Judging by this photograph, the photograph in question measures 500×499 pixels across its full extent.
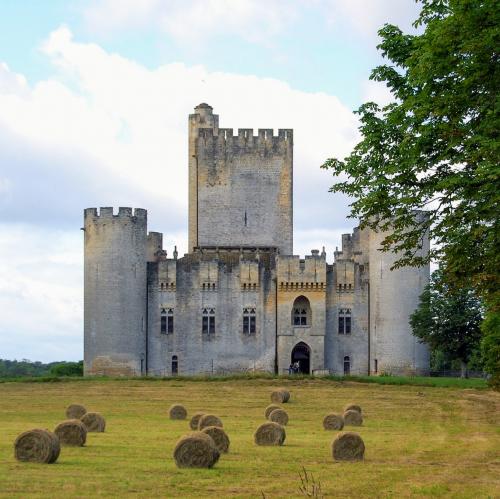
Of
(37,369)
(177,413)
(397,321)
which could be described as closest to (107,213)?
(397,321)

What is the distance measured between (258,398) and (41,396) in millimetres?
10136

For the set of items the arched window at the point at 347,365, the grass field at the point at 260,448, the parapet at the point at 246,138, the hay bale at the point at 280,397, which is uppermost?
the parapet at the point at 246,138

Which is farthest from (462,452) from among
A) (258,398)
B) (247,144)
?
(247,144)

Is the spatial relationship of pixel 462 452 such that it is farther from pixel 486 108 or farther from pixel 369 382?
pixel 369 382

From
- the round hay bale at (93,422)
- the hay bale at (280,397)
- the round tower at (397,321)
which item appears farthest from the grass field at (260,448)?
the round tower at (397,321)

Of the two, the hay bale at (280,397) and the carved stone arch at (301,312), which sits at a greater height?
the carved stone arch at (301,312)

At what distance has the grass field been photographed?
974 inches

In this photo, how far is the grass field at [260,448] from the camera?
24.8m

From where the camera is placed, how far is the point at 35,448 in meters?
28.1

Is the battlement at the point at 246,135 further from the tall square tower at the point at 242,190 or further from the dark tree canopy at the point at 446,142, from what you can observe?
the dark tree canopy at the point at 446,142

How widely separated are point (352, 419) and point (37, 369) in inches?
5181

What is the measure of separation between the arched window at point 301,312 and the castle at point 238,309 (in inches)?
2.5

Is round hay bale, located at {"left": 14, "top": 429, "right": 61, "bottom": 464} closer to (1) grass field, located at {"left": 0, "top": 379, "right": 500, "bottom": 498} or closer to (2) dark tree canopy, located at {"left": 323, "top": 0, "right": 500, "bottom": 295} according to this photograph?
(1) grass field, located at {"left": 0, "top": 379, "right": 500, "bottom": 498}

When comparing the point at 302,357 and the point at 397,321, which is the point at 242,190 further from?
the point at 397,321
